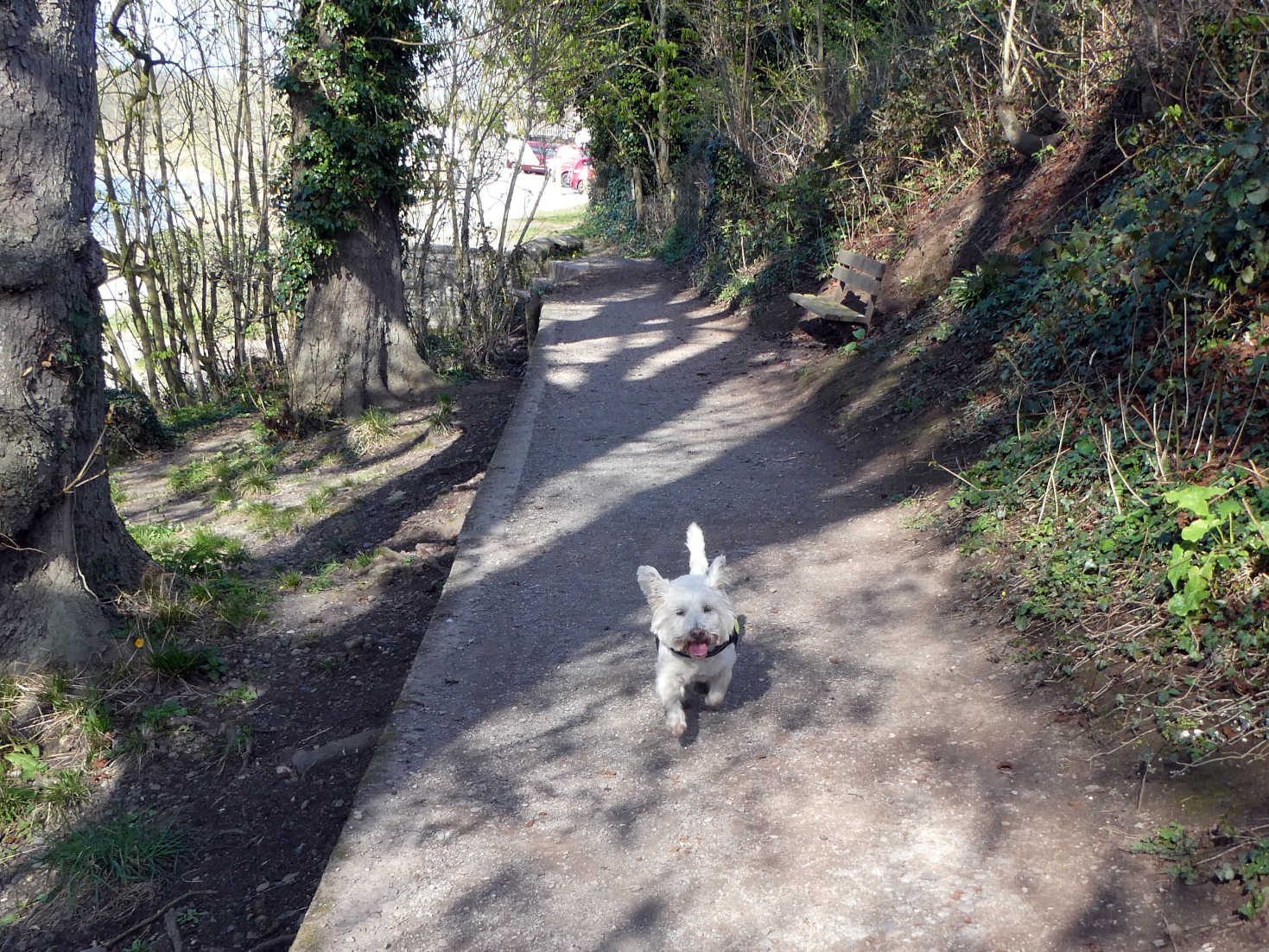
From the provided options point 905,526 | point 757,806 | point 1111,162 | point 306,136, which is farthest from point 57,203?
point 1111,162

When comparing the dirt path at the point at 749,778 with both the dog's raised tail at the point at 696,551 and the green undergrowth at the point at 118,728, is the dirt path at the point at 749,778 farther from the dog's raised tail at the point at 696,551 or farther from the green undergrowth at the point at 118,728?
the green undergrowth at the point at 118,728

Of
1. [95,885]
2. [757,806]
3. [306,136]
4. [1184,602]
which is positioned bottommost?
[95,885]

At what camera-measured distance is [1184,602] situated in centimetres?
416

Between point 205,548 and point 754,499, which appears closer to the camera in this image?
point 205,548

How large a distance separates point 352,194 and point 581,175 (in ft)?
78.3

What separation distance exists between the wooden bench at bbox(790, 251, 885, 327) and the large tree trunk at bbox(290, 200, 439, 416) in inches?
201

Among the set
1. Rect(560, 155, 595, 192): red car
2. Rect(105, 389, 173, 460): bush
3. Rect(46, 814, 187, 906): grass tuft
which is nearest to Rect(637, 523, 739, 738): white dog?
Rect(46, 814, 187, 906): grass tuft

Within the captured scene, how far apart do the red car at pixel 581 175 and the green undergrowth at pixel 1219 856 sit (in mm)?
30267

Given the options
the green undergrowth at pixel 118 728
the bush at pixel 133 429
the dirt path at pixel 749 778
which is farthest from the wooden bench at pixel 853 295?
the bush at pixel 133 429

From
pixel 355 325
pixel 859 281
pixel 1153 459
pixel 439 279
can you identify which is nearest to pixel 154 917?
pixel 1153 459

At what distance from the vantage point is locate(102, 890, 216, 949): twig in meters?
4.04

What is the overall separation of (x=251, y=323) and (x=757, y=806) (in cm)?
1184

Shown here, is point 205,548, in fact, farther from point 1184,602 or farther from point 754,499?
point 1184,602

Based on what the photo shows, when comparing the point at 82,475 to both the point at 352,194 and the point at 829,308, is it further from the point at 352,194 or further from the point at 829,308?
the point at 829,308
